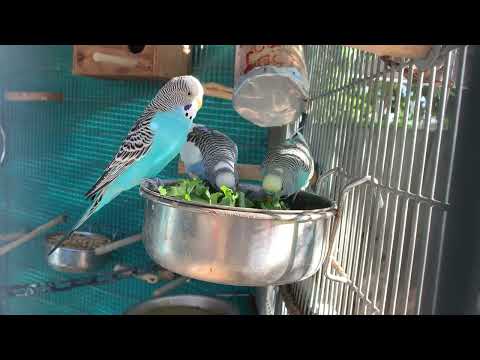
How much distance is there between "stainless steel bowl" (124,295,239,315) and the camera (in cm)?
125

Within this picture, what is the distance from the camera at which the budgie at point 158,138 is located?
0.91 m

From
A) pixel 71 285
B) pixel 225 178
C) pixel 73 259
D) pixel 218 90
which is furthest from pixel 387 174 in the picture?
pixel 71 285

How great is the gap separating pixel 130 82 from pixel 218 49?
39 centimetres

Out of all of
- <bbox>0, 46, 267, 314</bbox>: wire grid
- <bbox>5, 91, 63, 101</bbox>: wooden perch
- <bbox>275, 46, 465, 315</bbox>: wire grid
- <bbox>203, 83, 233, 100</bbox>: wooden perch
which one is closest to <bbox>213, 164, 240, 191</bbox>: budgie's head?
<bbox>275, 46, 465, 315</bbox>: wire grid

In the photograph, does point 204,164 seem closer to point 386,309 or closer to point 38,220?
point 386,309

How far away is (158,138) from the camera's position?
3.00 ft

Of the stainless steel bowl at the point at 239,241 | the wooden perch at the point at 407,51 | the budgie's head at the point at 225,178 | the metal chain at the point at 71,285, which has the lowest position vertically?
the metal chain at the point at 71,285

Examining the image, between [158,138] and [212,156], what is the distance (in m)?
0.15

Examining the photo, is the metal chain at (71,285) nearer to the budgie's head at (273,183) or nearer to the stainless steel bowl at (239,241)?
the budgie's head at (273,183)

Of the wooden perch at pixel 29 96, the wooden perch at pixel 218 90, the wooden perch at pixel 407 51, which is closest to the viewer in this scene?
the wooden perch at pixel 407 51

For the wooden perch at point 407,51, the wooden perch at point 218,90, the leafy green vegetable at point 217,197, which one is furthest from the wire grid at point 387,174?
the wooden perch at point 218,90

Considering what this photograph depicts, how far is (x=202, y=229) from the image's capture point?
0.49 m

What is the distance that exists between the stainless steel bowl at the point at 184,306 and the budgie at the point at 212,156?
464 mm

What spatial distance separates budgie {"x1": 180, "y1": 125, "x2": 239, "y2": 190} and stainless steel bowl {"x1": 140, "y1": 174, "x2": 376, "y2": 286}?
225 millimetres
